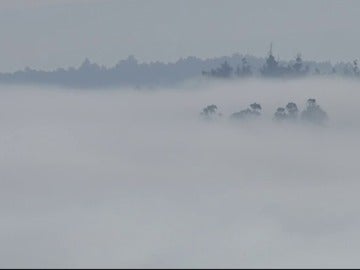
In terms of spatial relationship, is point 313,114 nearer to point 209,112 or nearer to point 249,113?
point 249,113

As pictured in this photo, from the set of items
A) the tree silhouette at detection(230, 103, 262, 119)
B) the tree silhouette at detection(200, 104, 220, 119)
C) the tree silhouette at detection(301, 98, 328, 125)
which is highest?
the tree silhouette at detection(200, 104, 220, 119)

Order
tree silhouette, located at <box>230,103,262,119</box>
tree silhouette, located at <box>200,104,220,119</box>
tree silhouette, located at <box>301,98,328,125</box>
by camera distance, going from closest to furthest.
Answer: tree silhouette, located at <box>301,98,328,125</box>, tree silhouette, located at <box>230,103,262,119</box>, tree silhouette, located at <box>200,104,220,119</box>

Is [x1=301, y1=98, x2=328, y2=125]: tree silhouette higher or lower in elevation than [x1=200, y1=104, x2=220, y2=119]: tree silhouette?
lower

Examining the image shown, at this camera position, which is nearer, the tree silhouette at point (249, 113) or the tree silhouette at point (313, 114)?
the tree silhouette at point (313, 114)

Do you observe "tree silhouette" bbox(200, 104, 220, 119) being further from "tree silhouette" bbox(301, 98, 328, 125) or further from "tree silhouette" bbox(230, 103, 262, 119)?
"tree silhouette" bbox(301, 98, 328, 125)

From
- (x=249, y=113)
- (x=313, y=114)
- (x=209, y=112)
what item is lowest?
(x=313, y=114)

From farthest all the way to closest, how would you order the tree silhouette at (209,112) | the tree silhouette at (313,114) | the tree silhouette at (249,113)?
the tree silhouette at (209,112) → the tree silhouette at (249,113) → the tree silhouette at (313,114)

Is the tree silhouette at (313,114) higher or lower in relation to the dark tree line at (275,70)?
lower

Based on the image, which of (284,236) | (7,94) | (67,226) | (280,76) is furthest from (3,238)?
(7,94)

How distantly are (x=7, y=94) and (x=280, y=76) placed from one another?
32.3 meters

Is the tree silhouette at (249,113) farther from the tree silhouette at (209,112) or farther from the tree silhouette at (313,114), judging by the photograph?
the tree silhouette at (313,114)

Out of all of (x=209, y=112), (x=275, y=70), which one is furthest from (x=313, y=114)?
(x=209, y=112)

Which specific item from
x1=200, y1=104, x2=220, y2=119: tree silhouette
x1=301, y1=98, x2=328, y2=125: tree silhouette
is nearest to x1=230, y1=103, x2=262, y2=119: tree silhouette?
x1=200, y1=104, x2=220, y2=119: tree silhouette

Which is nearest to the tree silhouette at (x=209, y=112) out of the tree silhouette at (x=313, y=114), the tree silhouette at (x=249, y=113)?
the tree silhouette at (x=249, y=113)
